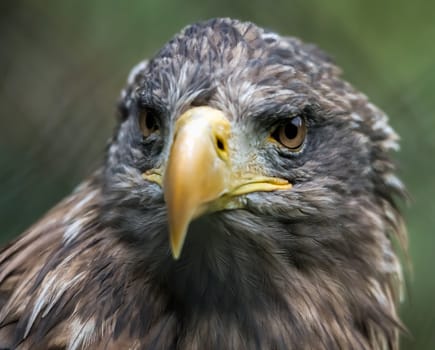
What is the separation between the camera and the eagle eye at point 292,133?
2.10 m

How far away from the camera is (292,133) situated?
6.97ft

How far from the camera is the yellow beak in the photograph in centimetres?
183

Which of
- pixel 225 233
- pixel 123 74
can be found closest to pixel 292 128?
pixel 225 233

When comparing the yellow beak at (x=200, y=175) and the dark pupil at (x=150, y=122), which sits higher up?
the dark pupil at (x=150, y=122)

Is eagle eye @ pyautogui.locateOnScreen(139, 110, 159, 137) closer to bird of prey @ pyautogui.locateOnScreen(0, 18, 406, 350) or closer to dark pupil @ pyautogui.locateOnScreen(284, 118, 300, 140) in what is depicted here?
bird of prey @ pyautogui.locateOnScreen(0, 18, 406, 350)

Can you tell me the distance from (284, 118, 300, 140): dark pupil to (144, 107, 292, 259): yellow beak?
0.38ft

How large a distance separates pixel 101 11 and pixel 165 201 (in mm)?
2380

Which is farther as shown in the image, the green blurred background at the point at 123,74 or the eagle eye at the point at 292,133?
the green blurred background at the point at 123,74

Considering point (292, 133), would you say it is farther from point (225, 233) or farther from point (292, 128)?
point (225, 233)

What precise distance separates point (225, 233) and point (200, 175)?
197mm

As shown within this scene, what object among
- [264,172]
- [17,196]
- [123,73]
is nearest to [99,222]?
[264,172]

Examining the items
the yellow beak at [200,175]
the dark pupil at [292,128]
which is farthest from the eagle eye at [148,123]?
the dark pupil at [292,128]

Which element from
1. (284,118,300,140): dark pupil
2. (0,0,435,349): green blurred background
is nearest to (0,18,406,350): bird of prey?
(284,118,300,140): dark pupil

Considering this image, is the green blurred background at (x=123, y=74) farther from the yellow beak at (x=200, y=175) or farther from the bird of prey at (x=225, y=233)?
the yellow beak at (x=200, y=175)
